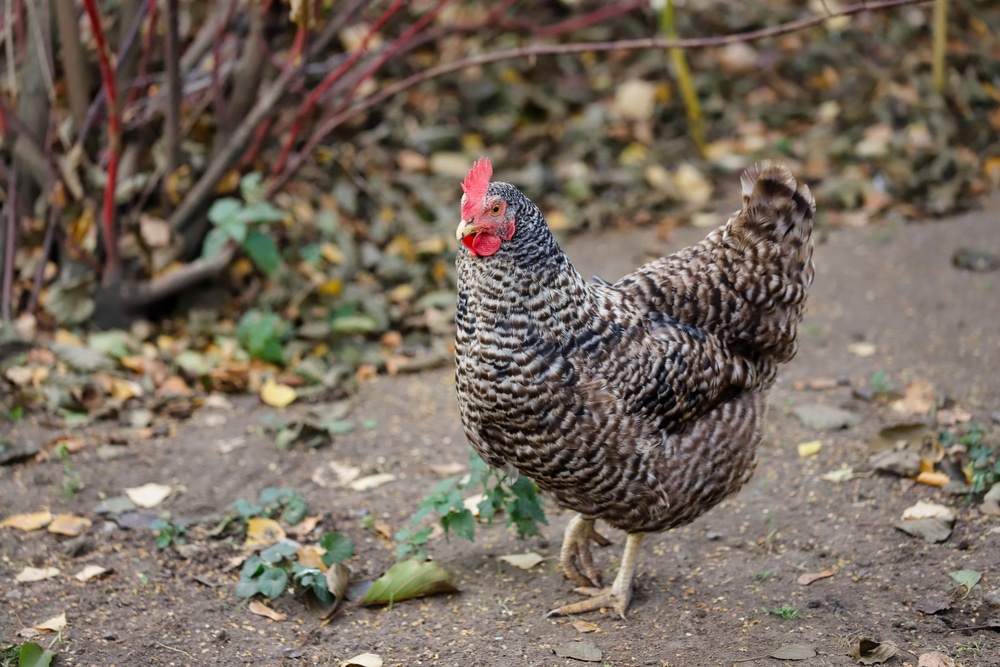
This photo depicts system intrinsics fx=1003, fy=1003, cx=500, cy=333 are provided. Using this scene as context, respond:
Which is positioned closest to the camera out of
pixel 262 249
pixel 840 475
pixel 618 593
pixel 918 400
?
pixel 618 593

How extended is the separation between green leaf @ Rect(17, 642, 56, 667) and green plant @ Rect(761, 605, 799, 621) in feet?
7.37

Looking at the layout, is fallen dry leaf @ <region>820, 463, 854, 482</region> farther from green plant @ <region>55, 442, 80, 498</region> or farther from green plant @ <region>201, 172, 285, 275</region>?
green plant @ <region>55, 442, 80, 498</region>

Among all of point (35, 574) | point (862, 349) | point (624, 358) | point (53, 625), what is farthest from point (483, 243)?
point (862, 349)

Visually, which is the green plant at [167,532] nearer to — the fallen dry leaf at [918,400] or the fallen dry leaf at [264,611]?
the fallen dry leaf at [264,611]

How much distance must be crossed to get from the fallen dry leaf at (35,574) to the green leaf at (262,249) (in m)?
2.04

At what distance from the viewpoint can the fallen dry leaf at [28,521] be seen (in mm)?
3709

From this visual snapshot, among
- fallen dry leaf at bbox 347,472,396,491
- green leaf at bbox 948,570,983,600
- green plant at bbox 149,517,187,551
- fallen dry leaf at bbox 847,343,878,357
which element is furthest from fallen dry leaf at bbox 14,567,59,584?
fallen dry leaf at bbox 847,343,878,357

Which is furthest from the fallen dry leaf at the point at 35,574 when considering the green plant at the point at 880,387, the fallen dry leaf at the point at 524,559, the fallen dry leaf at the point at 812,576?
the green plant at the point at 880,387

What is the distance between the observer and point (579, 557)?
142 inches

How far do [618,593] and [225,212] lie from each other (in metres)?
2.85

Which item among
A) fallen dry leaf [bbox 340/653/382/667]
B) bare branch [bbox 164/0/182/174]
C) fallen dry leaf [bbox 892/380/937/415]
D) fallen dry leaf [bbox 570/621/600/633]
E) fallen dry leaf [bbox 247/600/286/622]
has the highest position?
bare branch [bbox 164/0/182/174]

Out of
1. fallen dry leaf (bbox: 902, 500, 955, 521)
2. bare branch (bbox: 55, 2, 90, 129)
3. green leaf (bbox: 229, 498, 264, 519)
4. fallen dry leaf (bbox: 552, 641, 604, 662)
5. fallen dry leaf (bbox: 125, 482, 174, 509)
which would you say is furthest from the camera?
bare branch (bbox: 55, 2, 90, 129)

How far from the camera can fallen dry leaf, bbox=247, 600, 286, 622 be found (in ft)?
11.0

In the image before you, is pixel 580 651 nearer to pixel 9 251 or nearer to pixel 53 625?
pixel 53 625
